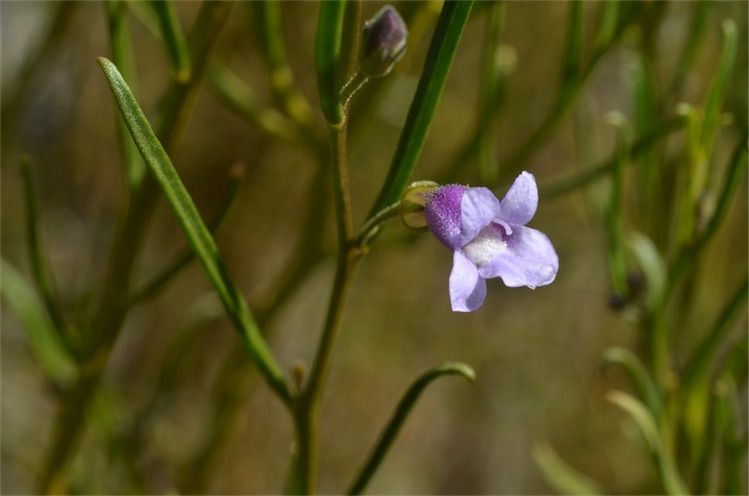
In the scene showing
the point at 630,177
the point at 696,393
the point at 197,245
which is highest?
the point at 197,245

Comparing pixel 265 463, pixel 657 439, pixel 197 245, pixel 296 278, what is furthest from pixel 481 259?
pixel 265 463

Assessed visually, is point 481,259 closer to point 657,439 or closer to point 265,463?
point 657,439

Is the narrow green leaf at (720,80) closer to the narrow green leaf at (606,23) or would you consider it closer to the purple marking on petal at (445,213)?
the narrow green leaf at (606,23)

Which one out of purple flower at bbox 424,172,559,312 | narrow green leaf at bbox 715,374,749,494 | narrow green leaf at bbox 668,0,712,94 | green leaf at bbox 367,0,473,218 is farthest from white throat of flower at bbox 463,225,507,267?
narrow green leaf at bbox 668,0,712,94

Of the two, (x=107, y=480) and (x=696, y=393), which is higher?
(x=696, y=393)

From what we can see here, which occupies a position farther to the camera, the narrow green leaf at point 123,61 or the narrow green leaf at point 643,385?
the narrow green leaf at point 643,385

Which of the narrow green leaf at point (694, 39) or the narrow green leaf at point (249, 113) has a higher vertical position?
the narrow green leaf at point (694, 39)

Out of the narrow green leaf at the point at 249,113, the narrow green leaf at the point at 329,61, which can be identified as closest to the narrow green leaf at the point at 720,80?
the narrow green leaf at the point at 329,61
